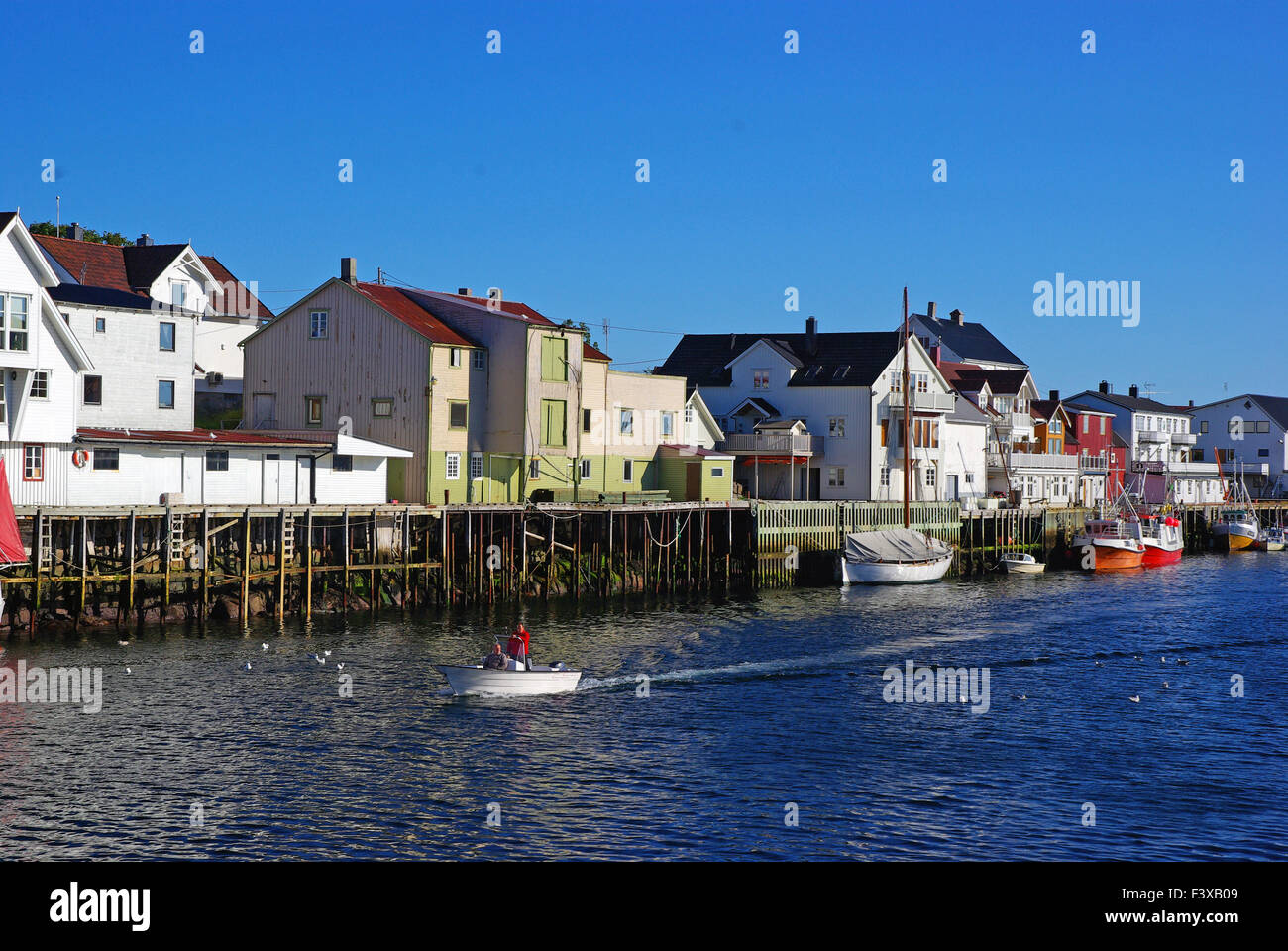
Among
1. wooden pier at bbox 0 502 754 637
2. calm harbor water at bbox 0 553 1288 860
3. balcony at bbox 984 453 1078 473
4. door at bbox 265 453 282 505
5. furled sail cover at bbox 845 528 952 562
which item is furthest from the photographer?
balcony at bbox 984 453 1078 473

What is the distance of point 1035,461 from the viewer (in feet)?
354

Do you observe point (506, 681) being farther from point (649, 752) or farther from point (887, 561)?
point (887, 561)

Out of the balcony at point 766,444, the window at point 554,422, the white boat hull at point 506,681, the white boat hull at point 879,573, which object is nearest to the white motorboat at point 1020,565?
the white boat hull at point 879,573

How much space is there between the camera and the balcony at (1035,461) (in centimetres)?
10375

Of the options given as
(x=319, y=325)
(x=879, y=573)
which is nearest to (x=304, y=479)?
(x=319, y=325)

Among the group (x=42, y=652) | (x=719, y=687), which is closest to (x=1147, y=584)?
(x=719, y=687)

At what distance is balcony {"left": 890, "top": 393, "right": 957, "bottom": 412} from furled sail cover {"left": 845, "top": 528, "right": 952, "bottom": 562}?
13.5m

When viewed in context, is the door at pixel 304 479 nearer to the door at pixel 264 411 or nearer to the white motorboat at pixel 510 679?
the door at pixel 264 411

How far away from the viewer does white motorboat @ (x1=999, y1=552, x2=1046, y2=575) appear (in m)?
87.5

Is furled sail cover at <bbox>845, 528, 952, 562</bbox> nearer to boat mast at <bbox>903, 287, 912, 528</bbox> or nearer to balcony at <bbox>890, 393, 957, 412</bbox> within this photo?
boat mast at <bbox>903, 287, 912, 528</bbox>

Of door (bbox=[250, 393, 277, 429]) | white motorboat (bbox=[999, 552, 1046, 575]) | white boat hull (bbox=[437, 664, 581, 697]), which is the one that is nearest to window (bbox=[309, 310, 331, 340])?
door (bbox=[250, 393, 277, 429])

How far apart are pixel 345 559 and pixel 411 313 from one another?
55.0 ft
